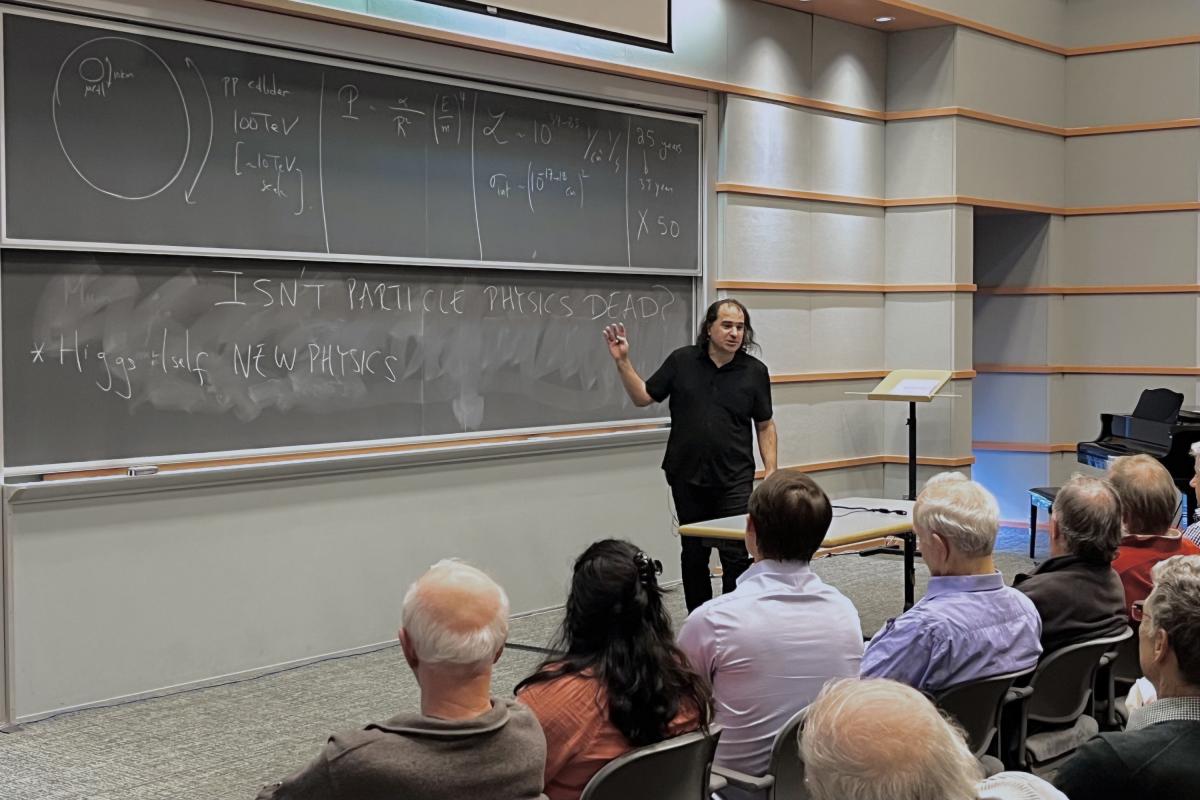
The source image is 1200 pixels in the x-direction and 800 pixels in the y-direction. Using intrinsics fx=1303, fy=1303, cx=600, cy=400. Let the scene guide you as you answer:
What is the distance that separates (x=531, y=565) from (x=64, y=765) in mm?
2557

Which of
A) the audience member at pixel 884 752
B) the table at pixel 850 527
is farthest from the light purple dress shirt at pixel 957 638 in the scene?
the audience member at pixel 884 752

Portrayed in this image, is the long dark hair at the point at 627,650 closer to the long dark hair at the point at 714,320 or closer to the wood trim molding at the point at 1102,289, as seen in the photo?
the long dark hair at the point at 714,320

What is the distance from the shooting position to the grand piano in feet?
22.7

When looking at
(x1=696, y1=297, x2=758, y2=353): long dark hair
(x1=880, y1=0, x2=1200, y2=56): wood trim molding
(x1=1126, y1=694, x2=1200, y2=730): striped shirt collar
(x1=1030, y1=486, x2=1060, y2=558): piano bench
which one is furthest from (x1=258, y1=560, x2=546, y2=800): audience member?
(x1=880, y1=0, x2=1200, y2=56): wood trim molding

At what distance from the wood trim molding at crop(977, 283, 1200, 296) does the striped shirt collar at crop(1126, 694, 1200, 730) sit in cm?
741

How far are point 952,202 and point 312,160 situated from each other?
Result: 439 centimetres

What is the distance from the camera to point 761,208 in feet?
24.3

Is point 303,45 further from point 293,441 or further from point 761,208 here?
point 761,208

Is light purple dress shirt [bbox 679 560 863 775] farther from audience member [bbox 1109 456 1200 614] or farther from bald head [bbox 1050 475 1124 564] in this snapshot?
audience member [bbox 1109 456 1200 614]

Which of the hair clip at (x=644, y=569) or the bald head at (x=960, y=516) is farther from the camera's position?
the bald head at (x=960, y=516)

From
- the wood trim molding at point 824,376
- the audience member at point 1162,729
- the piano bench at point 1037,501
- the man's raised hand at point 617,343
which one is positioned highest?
the man's raised hand at point 617,343

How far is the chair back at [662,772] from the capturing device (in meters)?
2.22

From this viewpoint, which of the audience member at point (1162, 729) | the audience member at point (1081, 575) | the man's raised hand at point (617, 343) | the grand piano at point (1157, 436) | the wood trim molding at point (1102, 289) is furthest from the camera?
the wood trim molding at point (1102, 289)

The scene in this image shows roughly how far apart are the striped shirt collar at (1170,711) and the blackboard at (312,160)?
3831mm
